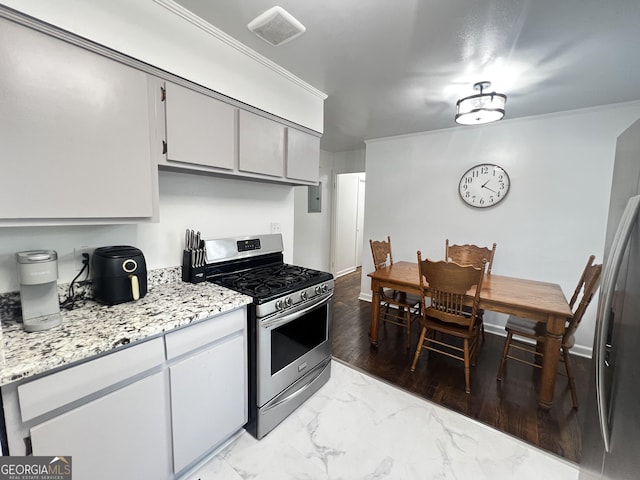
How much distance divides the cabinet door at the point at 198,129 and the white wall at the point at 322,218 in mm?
2541

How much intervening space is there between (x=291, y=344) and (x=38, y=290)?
127 cm

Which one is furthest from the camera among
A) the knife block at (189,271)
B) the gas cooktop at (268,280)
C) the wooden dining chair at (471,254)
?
the wooden dining chair at (471,254)

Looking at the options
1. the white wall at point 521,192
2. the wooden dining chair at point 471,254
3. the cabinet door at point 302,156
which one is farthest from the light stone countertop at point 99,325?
the white wall at point 521,192

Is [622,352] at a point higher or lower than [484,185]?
lower

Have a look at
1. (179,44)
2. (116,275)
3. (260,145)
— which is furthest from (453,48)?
(116,275)

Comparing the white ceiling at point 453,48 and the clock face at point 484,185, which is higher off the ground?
the white ceiling at point 453,48

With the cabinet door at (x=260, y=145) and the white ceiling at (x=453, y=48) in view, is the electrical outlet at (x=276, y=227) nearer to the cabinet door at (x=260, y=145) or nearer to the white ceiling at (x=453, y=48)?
the cabinet door at (x=260, y=145)

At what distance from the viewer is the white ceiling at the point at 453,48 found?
4.49ft

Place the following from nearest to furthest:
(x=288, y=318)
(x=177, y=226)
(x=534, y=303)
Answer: (x=288, y=318)
(x=177, y=226)
(x=534, y=303)

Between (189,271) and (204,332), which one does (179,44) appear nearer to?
(189,271)

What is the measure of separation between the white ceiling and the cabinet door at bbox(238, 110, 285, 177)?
0.45 m

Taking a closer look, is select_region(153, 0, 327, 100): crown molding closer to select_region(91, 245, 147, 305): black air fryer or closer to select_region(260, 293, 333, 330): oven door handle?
select_region(91, 245, 147, 305): black air fryer

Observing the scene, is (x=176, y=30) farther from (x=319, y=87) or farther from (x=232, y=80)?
(x=319, y=87)

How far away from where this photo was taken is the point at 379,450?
1624mm
